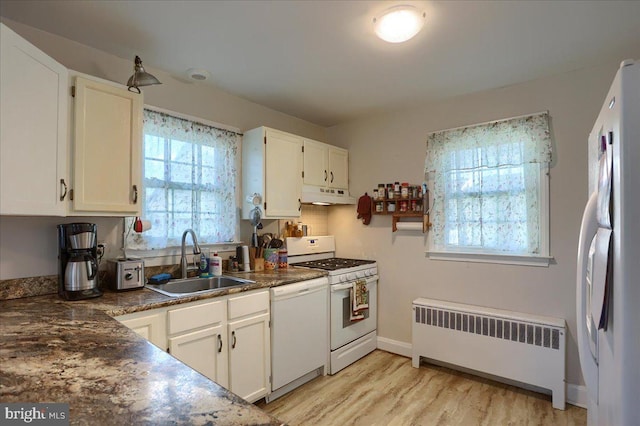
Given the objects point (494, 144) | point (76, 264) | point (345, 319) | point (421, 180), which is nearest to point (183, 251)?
point (76, 264)

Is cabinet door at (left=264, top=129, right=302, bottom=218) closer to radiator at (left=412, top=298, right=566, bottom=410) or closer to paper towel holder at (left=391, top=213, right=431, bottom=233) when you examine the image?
paper towel holder at (left=391, top=213, right=431, bottom=233)

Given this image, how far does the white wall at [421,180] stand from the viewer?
2.50 m

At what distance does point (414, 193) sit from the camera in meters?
3.24

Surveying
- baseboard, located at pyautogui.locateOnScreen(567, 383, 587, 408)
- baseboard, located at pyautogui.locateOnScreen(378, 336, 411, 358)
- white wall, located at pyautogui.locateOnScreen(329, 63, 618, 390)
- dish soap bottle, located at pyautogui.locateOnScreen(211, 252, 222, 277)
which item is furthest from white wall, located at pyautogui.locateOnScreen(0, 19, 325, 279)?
baseboard, located at pyautogui.locateOnScreen(567, 383, 587, 408)

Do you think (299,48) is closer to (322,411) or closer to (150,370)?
(150,370)

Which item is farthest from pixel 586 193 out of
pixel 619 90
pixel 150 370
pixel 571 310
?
pixel 150 370

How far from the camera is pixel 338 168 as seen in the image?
367 cm

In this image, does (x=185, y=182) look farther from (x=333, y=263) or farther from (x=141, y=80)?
(x=333, y=263)

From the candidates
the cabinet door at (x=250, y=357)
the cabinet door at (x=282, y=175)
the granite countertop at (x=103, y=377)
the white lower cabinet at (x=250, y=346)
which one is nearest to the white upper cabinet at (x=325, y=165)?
the cabinet door at (x=282, y=175)

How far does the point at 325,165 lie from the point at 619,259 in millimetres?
2748

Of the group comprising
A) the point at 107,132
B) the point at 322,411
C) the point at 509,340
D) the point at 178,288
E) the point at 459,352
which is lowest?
the point at 322,411

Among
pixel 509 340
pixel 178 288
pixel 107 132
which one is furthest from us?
pixel 509 340

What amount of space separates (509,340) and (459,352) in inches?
16.5

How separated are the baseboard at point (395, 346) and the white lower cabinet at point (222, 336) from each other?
4.86ft
